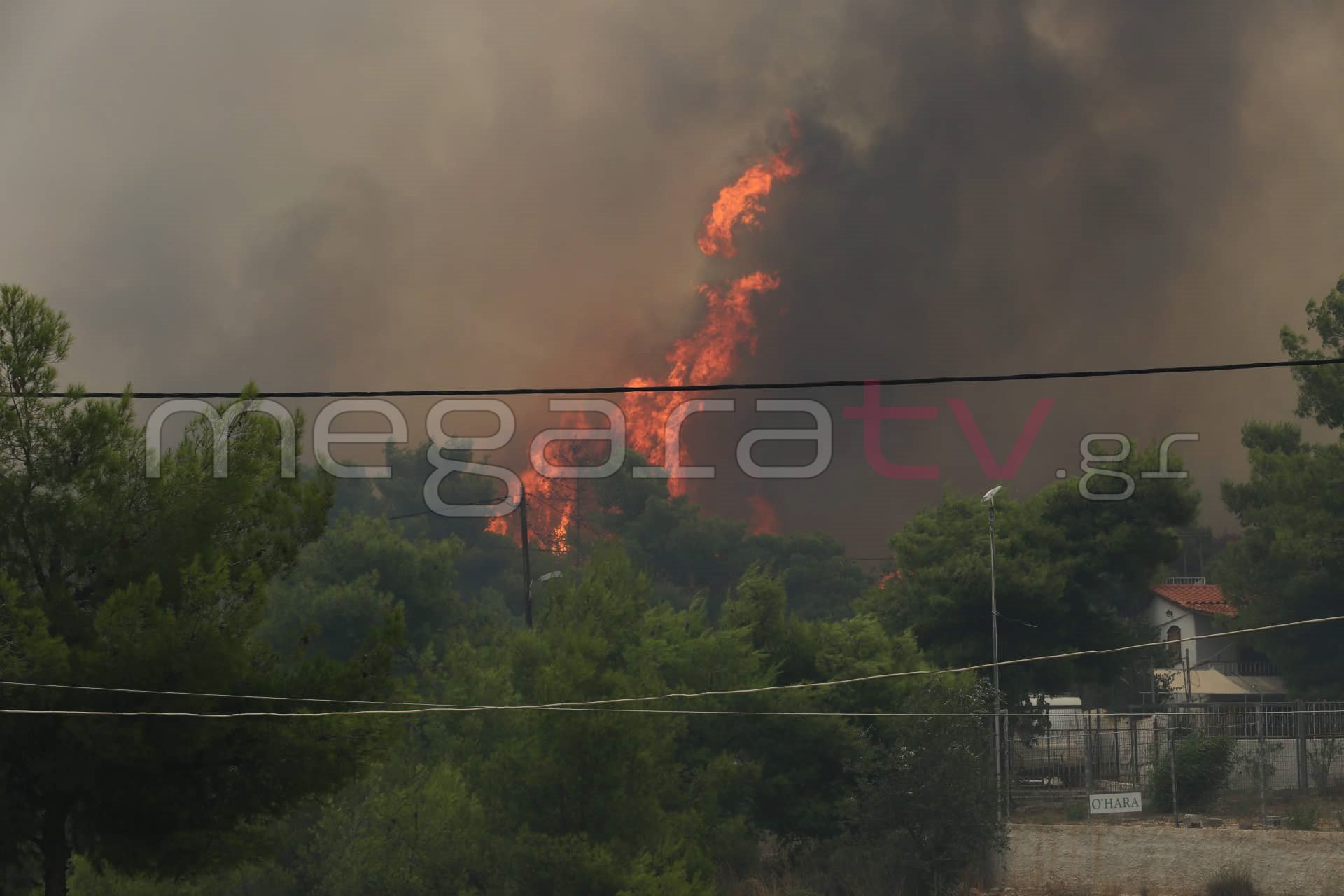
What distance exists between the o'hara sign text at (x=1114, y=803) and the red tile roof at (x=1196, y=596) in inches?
1646

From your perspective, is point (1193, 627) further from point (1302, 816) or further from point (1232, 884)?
point (1232, 884)

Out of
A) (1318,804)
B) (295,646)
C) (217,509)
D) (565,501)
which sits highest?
(565,501)

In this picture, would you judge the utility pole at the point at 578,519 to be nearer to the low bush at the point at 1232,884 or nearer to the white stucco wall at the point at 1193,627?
the white stucco wall at the point at 1193,627

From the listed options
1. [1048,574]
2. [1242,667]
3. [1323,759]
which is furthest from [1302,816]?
[1242,667]

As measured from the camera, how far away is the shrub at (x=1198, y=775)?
37062mm

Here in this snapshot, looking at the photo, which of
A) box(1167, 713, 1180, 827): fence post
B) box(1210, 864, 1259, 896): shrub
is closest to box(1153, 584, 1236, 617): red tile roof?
box(1167, 713, 1180, 827): fence post

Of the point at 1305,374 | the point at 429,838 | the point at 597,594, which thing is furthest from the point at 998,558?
the point at 429,838

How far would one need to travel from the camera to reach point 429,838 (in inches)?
1034

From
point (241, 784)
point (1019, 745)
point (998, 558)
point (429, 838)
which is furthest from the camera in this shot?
point (998, 558)

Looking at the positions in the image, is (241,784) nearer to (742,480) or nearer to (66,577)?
(66,577)

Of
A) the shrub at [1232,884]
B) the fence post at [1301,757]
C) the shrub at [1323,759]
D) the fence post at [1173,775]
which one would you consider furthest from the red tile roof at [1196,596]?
the shrub at [1232,884]

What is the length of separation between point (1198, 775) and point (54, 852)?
3069cm

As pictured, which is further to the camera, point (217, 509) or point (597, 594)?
point (597, 594)

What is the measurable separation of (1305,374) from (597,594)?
36710 mm
